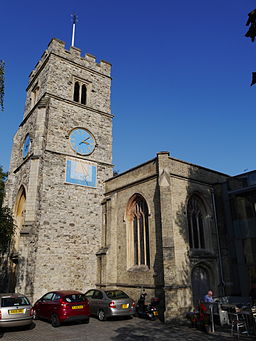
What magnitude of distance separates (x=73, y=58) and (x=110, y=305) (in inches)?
783

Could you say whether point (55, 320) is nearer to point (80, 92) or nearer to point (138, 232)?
point (138, 232)

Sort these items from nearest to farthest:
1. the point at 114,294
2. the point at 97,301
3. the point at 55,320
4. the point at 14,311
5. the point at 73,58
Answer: the point at 14,311 < the point at 55,320 < the point at 114,294 < the point at 97,301 < the point at 73,58

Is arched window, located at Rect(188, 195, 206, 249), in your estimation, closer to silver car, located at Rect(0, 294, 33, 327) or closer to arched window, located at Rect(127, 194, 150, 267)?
arched window, located at Rect(127, 194, 150, 267)

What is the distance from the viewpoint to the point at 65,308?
12.0 m

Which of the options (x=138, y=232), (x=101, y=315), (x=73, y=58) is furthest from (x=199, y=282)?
(x=73, y=58)

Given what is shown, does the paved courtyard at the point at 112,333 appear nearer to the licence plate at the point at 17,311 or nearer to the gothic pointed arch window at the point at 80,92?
the licence plate at the point at 17,311

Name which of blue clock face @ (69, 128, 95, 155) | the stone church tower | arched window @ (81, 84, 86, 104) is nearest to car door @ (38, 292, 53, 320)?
the stone church tower

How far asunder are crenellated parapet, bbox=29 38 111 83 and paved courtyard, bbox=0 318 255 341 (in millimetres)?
20069

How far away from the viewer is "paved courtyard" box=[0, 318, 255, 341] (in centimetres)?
1050

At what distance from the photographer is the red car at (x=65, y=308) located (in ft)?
39.2

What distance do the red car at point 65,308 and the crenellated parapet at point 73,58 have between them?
61.9 ft

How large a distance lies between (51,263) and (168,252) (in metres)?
7.77

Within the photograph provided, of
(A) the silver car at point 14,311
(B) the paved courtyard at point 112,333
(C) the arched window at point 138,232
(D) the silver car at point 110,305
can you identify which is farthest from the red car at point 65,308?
(C) the arched window at point 138,232

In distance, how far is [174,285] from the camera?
13594 mm
